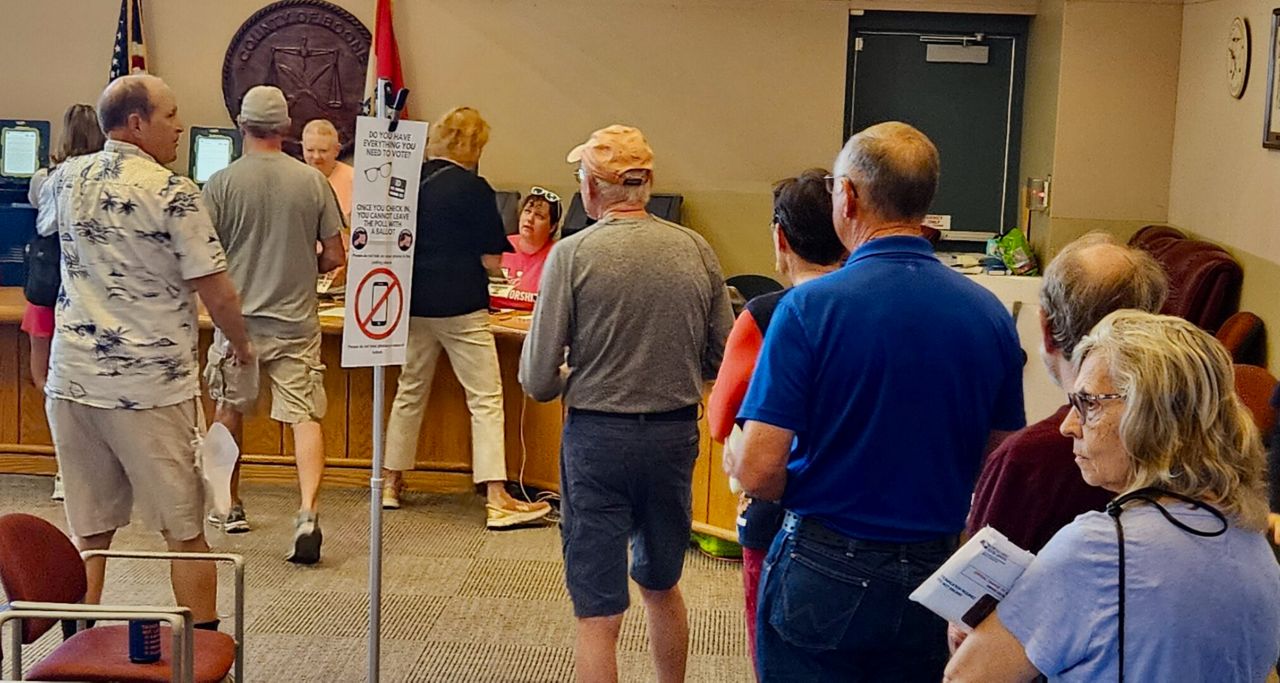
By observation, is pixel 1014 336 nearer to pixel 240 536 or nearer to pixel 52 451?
pixel 240 536

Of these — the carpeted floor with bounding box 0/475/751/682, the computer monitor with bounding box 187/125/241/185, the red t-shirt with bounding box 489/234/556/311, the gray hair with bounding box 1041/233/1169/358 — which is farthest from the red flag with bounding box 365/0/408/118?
the gray hair with bounding box 1041/233/1169/358

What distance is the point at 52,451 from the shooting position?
6164 millimetres

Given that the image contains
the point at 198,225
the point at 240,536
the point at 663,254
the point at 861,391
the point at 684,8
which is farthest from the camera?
the point at 684,8

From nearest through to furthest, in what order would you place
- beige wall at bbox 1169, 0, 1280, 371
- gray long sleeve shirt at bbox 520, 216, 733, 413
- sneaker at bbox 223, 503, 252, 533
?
gray long sleeve shirt at bbox 520, 216, 733, 413
beige wall at bbox 1169, 0, 1280, 371
sneaker at bbox 223, 503, 252, 533

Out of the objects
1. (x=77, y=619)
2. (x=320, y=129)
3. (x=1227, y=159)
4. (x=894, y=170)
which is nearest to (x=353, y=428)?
(x=320, y=129)

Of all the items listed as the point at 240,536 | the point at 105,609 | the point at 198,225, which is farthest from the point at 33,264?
the point at 105,609

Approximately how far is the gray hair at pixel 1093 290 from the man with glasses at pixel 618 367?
1180 mm

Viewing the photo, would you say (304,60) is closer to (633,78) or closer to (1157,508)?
(633,78)

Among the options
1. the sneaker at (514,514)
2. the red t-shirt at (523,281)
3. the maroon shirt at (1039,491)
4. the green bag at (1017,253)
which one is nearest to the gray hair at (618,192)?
the maroon shirt at (1039,491)

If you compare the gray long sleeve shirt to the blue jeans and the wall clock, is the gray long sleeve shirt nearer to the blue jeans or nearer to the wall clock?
the blue jeans

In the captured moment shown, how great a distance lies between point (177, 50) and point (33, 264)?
3033mm

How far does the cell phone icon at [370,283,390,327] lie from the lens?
3570mm

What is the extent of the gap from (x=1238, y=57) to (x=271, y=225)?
3.67 metres

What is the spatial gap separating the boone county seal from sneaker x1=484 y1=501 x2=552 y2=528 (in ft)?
8.85
